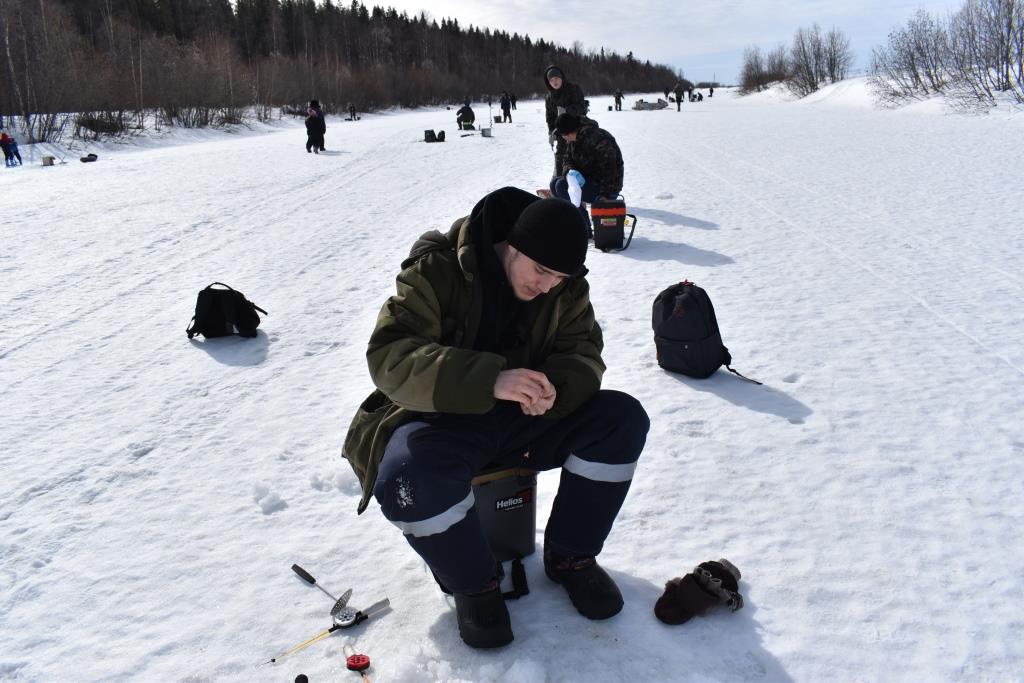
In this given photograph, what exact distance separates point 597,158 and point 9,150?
1631 cm

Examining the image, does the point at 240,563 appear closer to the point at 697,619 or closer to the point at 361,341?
the point at 697,619

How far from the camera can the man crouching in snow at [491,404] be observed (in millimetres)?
Result: 2014

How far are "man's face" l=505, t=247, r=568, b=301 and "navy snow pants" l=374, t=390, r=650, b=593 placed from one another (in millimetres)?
379

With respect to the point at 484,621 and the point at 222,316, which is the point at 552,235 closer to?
the point at 484,621

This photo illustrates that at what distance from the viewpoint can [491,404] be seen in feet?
6.68

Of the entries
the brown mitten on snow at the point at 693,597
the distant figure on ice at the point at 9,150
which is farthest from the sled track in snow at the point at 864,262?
the distant figure on ice at the point at 9,150

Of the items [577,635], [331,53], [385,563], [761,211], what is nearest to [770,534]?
[577,635]

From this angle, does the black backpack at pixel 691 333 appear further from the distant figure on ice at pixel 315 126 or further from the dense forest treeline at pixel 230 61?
the dense forest treeline at pixel 230 61

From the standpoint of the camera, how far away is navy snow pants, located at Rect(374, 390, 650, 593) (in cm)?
199

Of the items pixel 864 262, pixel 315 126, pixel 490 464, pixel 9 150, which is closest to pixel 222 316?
pixel 490 464

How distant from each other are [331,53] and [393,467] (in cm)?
8286

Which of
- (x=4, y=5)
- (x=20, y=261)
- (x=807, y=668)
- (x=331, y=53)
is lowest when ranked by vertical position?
(x=807, y=668)

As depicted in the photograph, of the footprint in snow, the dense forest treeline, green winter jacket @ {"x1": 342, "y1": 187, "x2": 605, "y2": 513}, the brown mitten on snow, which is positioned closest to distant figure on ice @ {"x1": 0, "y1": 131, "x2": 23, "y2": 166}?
the dense forest treeline

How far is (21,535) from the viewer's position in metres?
2.83
